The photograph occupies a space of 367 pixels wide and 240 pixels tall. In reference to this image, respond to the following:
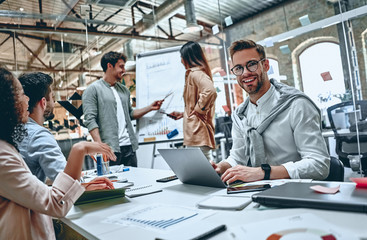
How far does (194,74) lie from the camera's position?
2.67m

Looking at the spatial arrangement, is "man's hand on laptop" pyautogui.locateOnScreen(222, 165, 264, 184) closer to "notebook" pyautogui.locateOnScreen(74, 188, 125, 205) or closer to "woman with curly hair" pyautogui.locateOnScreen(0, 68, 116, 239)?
"notebook" pyautogui.locateOnScreen(74, 188, 125, 205)

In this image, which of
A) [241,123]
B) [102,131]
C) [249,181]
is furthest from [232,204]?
[102,131]

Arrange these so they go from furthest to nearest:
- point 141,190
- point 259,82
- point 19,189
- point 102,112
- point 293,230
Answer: point 102,112 < point 259,82 < point 141,190 < point 19,189 < point 293,230

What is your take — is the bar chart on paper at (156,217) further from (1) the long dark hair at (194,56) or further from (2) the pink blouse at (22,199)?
(1) the long dark hair at (194,56)

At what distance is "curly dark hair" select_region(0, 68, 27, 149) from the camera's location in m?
0.97

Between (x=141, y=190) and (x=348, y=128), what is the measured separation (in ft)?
8.71

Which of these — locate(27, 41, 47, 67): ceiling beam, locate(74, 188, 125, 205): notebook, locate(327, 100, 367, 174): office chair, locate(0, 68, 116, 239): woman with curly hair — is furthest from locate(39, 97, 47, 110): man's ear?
locate(27, 41, 47, 67): ceiling beam

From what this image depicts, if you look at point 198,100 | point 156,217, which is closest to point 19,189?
point 156,217

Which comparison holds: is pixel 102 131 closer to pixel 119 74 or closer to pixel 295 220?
pixel 119 74

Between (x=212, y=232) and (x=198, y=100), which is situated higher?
(x=198, y=100)

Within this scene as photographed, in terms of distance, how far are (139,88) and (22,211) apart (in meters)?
2.50

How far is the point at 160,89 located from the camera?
3273mm

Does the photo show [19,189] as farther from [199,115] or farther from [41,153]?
[199,115]

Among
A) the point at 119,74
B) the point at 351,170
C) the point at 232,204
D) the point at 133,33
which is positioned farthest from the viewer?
the point at 133,33
